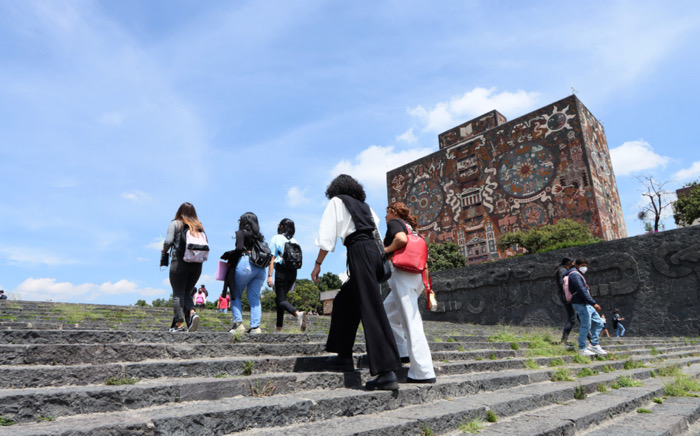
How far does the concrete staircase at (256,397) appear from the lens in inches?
84.3

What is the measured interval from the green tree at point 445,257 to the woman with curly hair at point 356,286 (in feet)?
81.0

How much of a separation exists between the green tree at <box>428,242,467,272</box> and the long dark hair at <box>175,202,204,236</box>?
23629 mm

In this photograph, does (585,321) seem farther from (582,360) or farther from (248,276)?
(248,276)

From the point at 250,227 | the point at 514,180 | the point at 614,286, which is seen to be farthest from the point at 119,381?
the point at 514,180

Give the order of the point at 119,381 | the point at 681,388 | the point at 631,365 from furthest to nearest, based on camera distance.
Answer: the point at 631,365, the point at 681,388, the point at 119,381

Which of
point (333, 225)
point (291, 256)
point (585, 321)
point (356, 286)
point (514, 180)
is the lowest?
point (585, 321)

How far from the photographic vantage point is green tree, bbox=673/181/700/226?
94.7 feet

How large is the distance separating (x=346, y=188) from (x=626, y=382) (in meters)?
4.02

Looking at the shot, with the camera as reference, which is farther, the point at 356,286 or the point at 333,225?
the point at 333,225

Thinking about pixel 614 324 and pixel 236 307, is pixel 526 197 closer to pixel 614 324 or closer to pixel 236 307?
pixel 614 324

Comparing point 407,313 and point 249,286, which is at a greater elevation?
→ point 249,286

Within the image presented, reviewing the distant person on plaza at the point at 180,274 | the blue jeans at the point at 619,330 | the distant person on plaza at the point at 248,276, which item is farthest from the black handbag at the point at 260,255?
the blue jeans at the point at 619,330

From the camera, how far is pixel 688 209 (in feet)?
96.2

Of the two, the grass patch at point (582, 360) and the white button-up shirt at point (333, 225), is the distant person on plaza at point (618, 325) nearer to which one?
the grass patch at point (582, 360)
